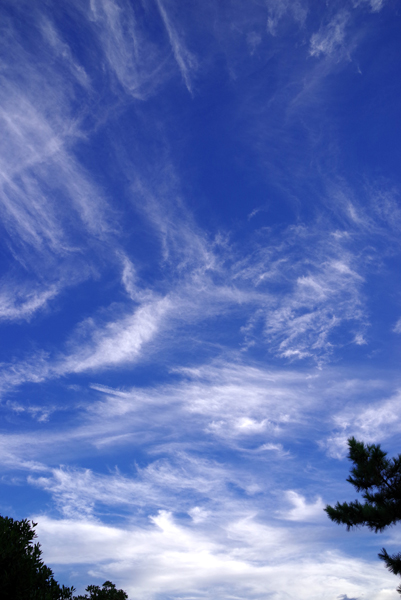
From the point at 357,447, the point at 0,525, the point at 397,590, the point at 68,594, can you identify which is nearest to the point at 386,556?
the point at 397,590

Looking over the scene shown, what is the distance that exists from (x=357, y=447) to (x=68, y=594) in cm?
1655

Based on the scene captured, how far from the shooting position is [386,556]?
20984 millimetres

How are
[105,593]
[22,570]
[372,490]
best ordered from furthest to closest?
[105,593]
[372,490]
[22,570]

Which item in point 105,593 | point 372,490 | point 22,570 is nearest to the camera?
point 22,570

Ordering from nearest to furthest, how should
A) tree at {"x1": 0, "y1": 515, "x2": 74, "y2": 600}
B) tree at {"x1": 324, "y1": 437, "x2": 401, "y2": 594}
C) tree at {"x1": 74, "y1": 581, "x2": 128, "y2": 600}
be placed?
1. tree at {"x1": 0, "y1": 515, "x2": 74, "y2": 600}
2. tree at {"x1": 324, "y1": 437, "x2": 401, "y2": 594}
3. tree at {"x1": 74, "y1": 581, "x2": 128, "y2": 600}

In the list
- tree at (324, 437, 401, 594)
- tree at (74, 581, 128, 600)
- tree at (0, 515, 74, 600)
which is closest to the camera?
tree at (0, 515, 74, 600)

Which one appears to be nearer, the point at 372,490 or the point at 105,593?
the point at 372,490

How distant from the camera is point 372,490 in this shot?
22.7 meters

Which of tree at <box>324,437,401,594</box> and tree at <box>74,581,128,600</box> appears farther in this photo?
tree at <box>74,581,128,600</box>

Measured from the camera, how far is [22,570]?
15.2 m

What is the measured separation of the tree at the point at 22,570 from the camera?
588 inches

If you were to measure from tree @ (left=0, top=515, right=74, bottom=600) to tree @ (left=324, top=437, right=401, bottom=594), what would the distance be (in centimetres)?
1542

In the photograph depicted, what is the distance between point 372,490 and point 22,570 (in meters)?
18.2

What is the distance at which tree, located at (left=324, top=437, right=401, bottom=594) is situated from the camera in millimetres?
21845
